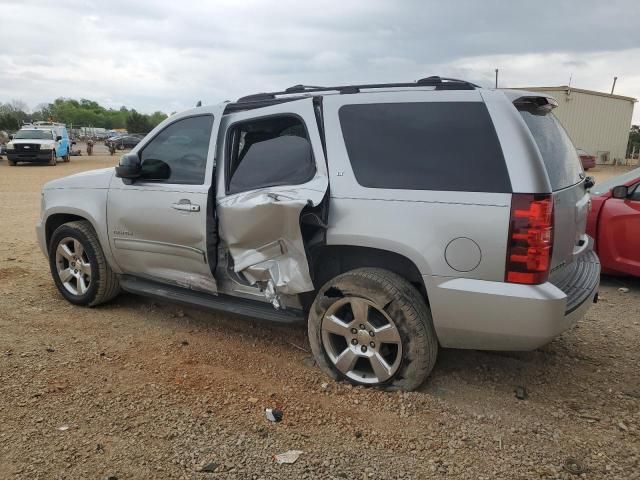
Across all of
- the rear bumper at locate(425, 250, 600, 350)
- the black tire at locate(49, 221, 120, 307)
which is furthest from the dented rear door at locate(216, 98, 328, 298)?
the black tire at locate(49, 221, 120, 307)

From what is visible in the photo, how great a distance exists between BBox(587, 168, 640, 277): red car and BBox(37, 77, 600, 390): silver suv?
207cm

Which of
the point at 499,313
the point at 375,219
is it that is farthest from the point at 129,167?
the point at 499,313

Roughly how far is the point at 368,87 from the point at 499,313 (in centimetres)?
170

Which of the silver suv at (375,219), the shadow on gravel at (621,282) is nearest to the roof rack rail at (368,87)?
the silver suv at (375,219)

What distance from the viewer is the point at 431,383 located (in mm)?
3529

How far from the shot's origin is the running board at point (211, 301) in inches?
147

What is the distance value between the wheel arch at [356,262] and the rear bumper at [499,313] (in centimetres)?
22

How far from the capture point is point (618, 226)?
18.7 feet

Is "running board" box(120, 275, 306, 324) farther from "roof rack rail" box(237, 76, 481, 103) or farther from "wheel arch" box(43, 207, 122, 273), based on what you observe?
"roof rack rail" box(237, 76, 481, 103)

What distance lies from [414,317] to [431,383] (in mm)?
620

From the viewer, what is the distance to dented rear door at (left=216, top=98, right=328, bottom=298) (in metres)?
3.44

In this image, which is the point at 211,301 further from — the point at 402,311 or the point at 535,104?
the point at 535,104

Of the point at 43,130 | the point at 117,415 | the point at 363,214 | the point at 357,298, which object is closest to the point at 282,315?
the point at 357,298

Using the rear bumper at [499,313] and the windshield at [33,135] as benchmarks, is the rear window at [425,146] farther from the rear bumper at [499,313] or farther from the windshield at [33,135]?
the windshield at [33,135]
